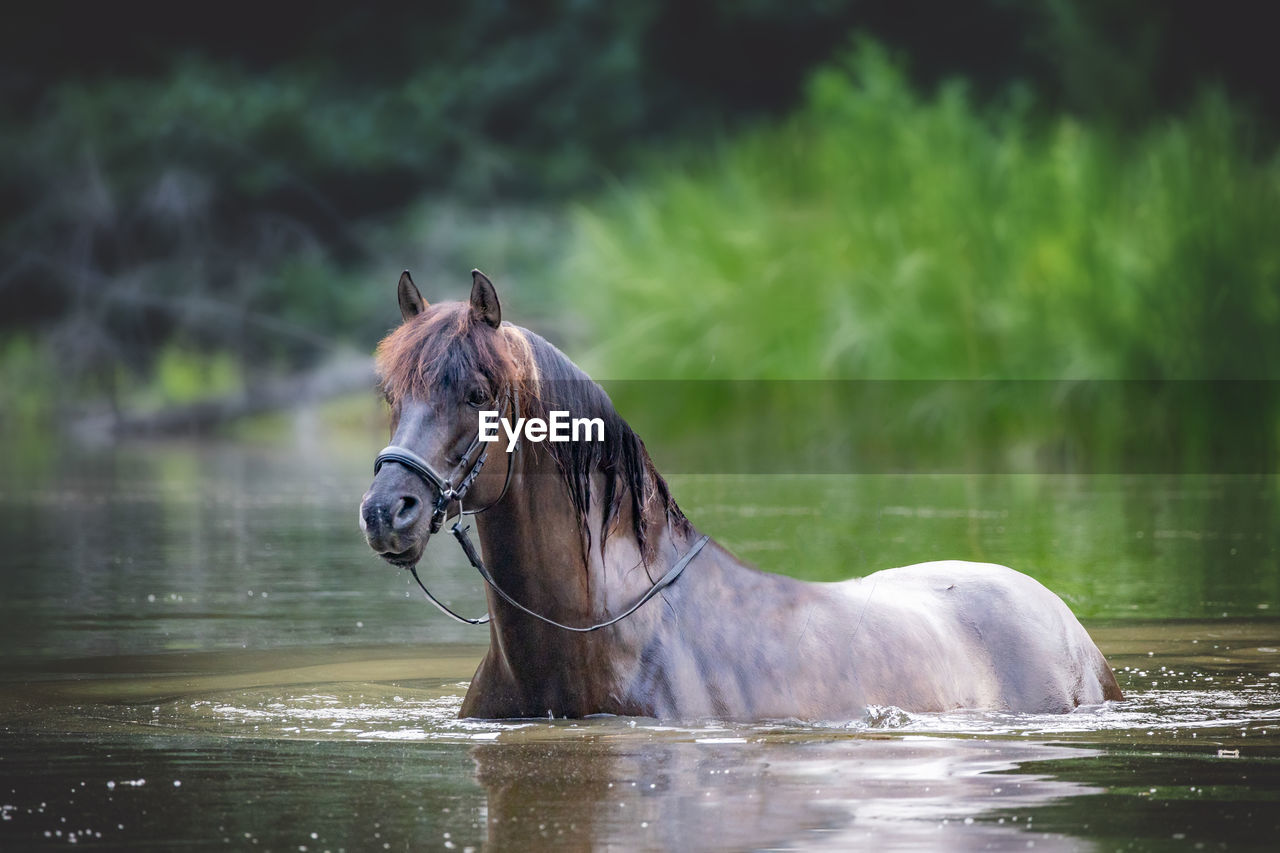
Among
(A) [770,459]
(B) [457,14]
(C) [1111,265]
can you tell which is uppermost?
(B) [457,14]

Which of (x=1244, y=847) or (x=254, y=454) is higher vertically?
(x=254, y=454)

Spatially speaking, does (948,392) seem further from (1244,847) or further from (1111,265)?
(1244,847)

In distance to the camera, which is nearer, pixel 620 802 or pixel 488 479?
pixel 620 802

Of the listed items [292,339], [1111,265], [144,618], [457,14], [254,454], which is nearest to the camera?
[144,618]

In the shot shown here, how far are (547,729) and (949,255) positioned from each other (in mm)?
16051

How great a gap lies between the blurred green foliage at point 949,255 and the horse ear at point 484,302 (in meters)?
13.8

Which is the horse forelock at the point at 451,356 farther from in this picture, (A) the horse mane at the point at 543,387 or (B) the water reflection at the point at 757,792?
(B) the water reflection at the point at 757,792

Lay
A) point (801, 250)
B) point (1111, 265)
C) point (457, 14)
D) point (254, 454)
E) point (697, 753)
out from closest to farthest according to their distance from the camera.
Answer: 1. point (697, 753)
2. point (1111, 265)
3. point (801, 250)
4. point (254, 454)
5. point (457, 14)

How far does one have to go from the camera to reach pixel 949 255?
21.5 meters

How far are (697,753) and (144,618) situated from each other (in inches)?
201

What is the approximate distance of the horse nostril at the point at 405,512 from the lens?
5.71m

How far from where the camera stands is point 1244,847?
476cm

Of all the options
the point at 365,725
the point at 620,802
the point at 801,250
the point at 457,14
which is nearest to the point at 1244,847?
the point at 620,802

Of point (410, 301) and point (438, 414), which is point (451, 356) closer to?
point (438, 414)
